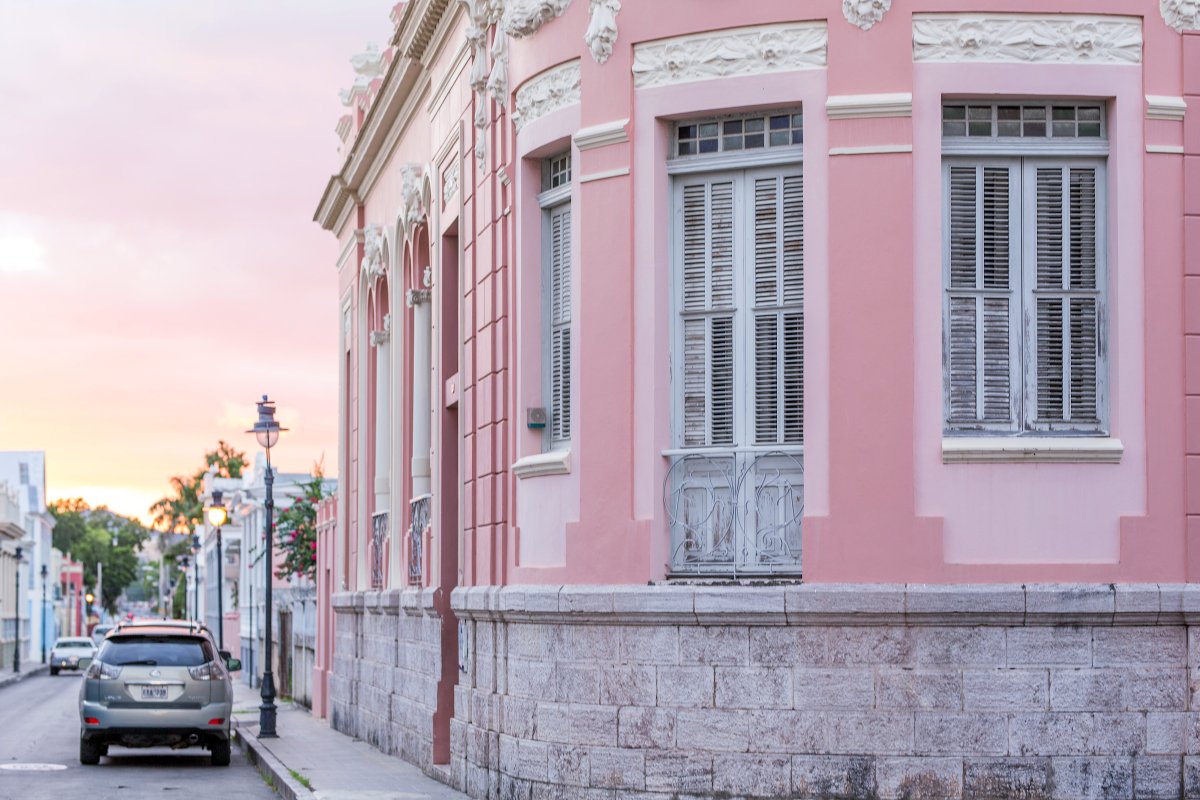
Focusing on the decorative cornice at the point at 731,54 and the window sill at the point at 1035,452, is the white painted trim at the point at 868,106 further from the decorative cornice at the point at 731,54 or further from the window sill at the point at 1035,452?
the window sill at the point at 1035,452

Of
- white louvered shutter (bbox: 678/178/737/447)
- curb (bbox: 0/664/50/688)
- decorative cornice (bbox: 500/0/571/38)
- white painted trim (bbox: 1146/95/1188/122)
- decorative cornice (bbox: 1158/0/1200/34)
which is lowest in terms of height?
curb (bbox: 0/664/50/688)

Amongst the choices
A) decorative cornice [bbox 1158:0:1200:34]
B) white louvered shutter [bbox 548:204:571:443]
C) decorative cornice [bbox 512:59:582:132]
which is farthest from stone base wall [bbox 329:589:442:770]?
decorative cornice [bbox 1158:0:1200:34]

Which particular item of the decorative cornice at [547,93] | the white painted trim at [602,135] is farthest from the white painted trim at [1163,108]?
the decorative cornice at [547,93]

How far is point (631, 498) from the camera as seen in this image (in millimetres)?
14195

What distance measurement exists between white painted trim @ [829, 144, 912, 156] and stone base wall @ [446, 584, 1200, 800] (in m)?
2.98

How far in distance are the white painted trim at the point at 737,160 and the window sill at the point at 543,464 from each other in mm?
2354

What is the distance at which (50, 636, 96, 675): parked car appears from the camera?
7269 cm

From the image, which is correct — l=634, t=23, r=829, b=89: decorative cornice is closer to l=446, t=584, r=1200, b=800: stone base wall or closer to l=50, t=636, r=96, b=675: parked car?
l=446, t=584, r=1200, b=800: stone base wall

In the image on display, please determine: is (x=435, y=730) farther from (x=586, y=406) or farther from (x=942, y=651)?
(x=942, y=651)

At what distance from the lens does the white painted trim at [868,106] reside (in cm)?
1320

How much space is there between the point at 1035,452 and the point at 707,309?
102 inches

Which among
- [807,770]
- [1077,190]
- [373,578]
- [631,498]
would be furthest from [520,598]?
[373,578]

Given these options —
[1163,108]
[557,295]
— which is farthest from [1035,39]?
[557,295]

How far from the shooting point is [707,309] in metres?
14.1
